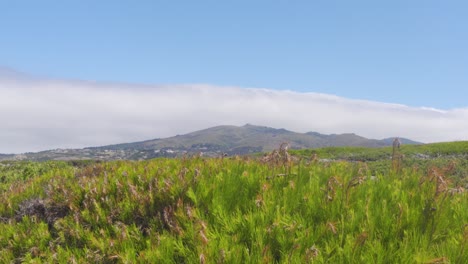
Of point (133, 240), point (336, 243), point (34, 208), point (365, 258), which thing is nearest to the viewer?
point (365, 258)

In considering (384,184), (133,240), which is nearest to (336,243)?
(384,184)

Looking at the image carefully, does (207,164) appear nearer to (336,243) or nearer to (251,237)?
(251,237)

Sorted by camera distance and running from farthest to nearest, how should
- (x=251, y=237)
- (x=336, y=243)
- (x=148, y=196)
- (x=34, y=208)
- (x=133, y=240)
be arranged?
1. (x=34, y=208)
2. (x=148, y=196)
3. (x=133, y=240)
4. (x=251, y=237)
5. (x=336, y=243)

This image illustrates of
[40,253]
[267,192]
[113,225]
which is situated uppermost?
[267,192]

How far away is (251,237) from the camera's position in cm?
421

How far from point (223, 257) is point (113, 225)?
7.72 feet

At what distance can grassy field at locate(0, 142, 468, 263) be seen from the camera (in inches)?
151

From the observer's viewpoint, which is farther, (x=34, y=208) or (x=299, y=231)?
(x=34, y=208)

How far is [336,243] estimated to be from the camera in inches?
155

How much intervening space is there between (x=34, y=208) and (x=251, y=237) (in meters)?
4.87

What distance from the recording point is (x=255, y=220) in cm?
448

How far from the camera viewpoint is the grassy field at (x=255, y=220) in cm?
383

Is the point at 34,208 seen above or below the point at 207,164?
below

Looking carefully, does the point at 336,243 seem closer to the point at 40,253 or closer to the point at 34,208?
the point at 40,253
